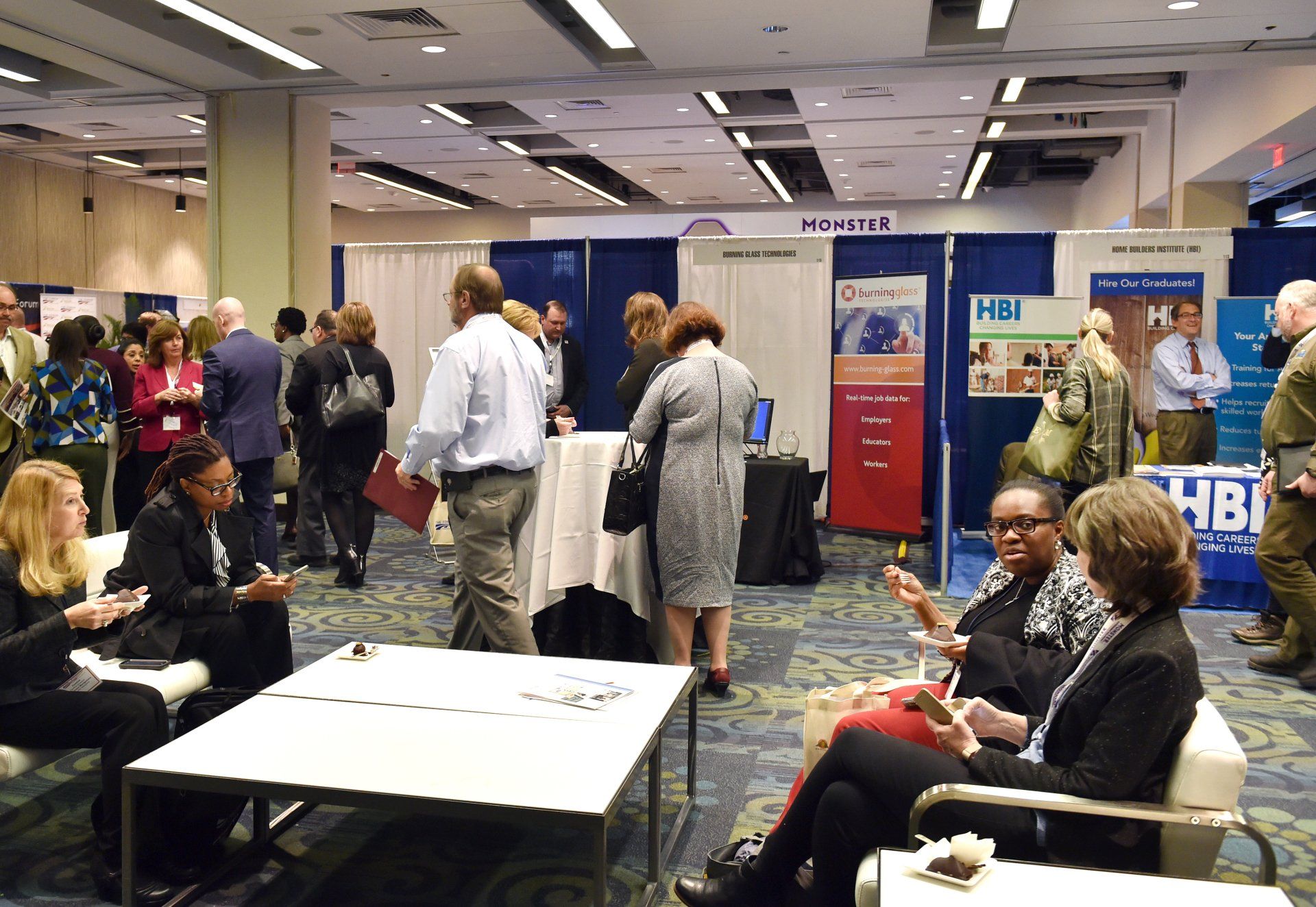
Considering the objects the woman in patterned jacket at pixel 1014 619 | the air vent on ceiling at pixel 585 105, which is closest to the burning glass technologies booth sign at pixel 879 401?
the air vent on ceiling at pixel 585 105

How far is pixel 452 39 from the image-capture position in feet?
21.0

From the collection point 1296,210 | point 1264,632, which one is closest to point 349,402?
point 1264,632

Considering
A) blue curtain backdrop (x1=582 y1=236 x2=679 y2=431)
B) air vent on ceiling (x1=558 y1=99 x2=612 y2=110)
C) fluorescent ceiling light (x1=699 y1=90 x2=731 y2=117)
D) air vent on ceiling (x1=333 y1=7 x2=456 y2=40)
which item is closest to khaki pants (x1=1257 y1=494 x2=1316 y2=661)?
blue curtain backdrop (x1=582 y1=236 x2=679 y2=431)

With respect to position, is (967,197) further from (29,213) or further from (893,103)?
(29,213)

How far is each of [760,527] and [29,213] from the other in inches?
445

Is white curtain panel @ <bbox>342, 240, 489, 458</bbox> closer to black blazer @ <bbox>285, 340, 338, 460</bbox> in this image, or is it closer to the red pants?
black blazer @ <bbox>285, 340, 338, 460</bbox>

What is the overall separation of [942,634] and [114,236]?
583 inches

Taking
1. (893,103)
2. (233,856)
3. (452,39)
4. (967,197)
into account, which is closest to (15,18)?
(452,39)

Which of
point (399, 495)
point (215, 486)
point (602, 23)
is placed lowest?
point (399, 495)

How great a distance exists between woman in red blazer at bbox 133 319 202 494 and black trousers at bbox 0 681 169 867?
3.41 m

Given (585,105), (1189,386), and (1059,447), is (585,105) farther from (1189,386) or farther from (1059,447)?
(1059,447)

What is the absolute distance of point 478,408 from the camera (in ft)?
12.3

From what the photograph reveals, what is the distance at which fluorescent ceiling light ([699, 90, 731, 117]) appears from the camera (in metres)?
9.05

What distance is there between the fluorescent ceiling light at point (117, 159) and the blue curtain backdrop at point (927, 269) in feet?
31.1
